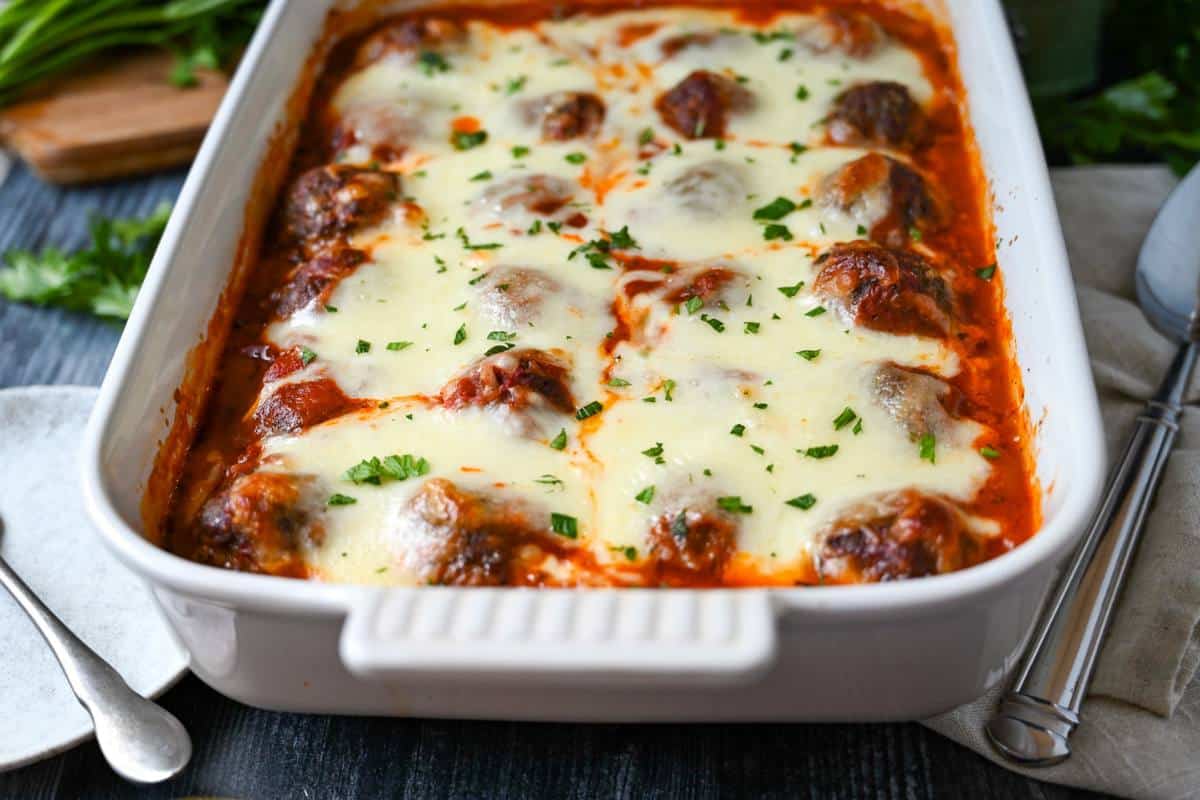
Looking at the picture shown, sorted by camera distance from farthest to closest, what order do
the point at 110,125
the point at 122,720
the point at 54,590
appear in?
1. the point at 110,125
2. the point at 54,590
3. the point at 122,720

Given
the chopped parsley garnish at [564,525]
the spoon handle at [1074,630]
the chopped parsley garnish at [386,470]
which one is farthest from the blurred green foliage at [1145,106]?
the chopped parsley garnish at [386,470]

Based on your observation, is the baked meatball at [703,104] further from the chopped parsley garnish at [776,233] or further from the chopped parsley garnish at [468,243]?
the chopped parsley garnish at [468,243]

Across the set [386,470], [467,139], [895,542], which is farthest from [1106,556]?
A: [467,139]

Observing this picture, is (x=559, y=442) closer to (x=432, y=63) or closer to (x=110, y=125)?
(x=432, y=63)

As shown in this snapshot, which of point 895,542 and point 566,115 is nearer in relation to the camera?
point 895,542

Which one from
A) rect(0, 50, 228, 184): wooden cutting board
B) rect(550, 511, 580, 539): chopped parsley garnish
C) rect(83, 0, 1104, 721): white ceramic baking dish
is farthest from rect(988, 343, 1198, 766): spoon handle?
rect(0, 50, 228, 184): wooden cutting board

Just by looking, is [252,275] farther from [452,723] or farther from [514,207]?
[452,723]

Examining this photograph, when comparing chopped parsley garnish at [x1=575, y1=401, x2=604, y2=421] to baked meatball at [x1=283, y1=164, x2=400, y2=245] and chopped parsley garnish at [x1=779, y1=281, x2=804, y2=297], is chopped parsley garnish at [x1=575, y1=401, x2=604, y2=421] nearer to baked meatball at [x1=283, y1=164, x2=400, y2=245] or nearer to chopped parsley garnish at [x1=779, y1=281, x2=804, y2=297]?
chopped parsley garnish at [x1=779, y1=281, x2=804, y2=297]

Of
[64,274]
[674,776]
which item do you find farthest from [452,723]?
[64,274]
